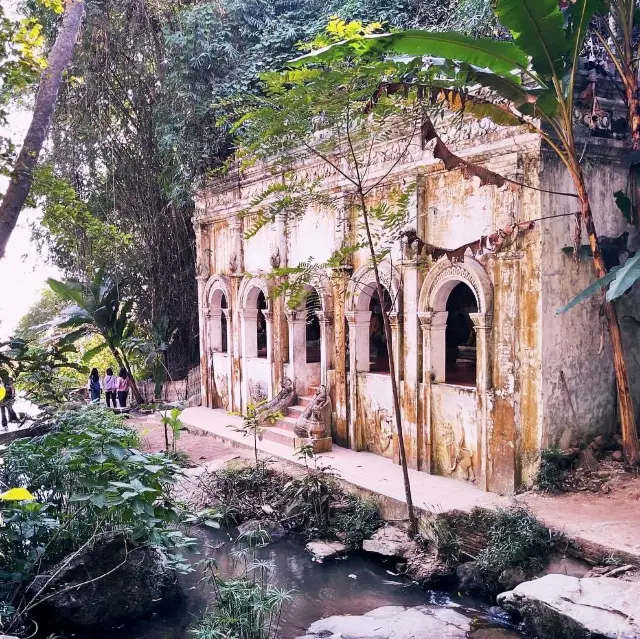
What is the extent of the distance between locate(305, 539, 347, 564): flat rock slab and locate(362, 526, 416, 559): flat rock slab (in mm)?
318

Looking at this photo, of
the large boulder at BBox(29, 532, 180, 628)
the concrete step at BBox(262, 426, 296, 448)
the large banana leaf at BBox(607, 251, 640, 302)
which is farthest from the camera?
the concrete step at BBox(262, 426, 296, 448)

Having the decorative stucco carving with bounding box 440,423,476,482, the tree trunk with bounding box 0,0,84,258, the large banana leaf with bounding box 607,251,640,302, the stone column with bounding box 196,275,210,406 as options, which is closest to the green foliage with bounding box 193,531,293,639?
the decorative stucco carving with bounding box 440,423,476,482

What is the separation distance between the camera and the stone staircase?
11231mm

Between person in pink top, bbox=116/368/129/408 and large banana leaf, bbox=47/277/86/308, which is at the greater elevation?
large banana leaf, bbox=47/277/86/308

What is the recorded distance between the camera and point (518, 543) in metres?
6.54

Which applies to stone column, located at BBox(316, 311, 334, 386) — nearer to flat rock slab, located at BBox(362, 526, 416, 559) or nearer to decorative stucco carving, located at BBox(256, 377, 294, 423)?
decorative stucco carving, located at BBox(256, 377, 294, 423)

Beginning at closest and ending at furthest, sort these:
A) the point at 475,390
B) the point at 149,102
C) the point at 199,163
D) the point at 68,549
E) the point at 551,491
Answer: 1. the point at 68,549
2. the point at 551,491
3. the point at 475,390
4. the point at 199,163
5. the point at 149,102

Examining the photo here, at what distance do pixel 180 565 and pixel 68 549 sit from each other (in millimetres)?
1062

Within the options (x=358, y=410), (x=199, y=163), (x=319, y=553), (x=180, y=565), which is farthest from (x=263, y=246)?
(x=180, y=565)

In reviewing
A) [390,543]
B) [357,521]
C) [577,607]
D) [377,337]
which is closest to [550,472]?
[390,543]

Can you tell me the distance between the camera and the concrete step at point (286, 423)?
11.5m

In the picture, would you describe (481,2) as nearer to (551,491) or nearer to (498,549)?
(551,491)

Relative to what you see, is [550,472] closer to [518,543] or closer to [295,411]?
[518,543]

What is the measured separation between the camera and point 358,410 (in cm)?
1061
